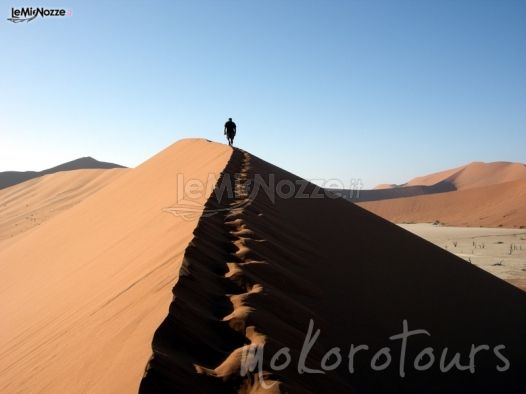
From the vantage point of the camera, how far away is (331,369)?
2.73 metres

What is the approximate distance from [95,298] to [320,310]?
179 centimetres

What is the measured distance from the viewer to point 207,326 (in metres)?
2.32

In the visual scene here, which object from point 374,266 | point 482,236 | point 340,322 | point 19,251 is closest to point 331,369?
point 340,322

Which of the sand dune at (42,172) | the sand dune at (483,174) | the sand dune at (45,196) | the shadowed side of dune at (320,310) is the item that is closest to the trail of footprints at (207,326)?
the shadowed side of dune at (320,310)

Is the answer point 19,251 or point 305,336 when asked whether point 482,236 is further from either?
point 305,336

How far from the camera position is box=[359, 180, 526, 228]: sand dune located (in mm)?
29625

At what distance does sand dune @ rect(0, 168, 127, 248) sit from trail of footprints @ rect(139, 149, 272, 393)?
63.0ft

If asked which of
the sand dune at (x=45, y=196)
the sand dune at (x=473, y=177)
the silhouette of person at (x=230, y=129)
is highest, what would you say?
the sand dune at (x=473, y=177)

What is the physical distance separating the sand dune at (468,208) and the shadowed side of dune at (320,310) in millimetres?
24415

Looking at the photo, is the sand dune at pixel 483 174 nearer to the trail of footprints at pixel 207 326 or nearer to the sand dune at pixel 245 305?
the sand dune at pixel 245 305

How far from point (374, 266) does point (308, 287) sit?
163 centimetres

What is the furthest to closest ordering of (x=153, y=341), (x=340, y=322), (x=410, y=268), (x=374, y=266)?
(x=410, y=268)
(x=374, y=266)
(x=340, y=322)
(x=153, y=341)

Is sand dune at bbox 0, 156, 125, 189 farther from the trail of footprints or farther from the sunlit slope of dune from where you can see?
the trail of footprints

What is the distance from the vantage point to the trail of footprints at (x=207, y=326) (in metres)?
1.83
